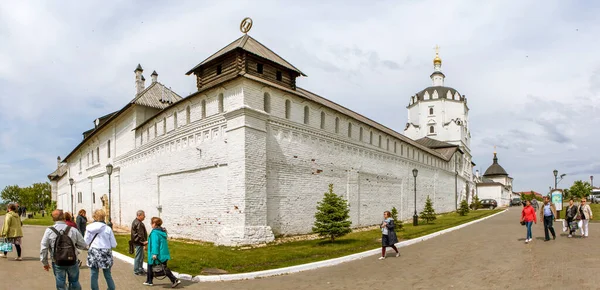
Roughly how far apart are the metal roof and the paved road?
32.7 feet

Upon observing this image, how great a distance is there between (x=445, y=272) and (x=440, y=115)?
54837 mm

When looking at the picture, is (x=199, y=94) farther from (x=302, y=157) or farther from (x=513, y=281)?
(x=513, y=281)

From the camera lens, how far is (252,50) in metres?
17.7

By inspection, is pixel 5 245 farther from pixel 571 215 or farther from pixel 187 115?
pixel 571 215

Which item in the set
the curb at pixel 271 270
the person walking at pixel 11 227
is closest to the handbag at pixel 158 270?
the curb at pixel 271 270

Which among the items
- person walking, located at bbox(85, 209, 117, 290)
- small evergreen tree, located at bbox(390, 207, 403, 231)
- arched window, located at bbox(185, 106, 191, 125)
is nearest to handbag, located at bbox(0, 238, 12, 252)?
person walking, located at bbox(85, 209, 117, 290)

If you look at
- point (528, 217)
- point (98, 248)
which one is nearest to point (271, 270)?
point (98, 248)

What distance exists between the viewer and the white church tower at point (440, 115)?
60.0m

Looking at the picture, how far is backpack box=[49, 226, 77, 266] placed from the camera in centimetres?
650

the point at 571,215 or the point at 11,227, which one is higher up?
the point at 11,227

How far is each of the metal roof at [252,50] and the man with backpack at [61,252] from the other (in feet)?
39.0

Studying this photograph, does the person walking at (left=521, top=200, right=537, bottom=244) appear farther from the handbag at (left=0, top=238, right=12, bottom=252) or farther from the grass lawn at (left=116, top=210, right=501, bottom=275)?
the handbag at (left=0, top=238, right=12, bottom=252)

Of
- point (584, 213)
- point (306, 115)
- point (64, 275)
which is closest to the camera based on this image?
point (64, 275)

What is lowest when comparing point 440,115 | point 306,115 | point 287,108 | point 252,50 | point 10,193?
point 10,193
